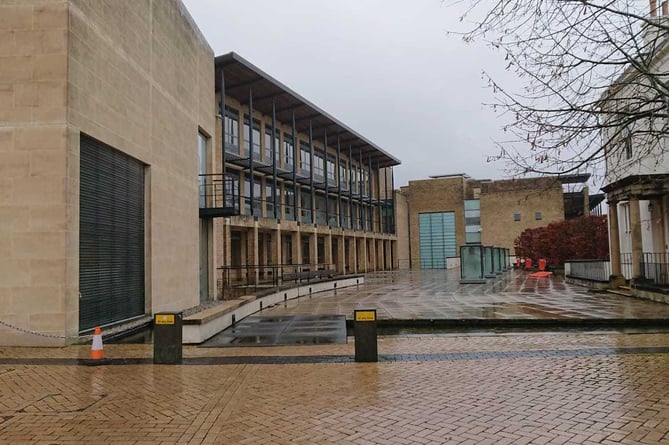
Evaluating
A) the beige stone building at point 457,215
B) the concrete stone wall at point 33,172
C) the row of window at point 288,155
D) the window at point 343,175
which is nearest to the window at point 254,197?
the row of window at point 288,155

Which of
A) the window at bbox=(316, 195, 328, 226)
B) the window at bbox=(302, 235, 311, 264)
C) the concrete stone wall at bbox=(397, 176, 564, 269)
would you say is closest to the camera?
the window at bbox=(302, 235, 311, 264)

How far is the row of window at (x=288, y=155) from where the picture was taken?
33969 mm

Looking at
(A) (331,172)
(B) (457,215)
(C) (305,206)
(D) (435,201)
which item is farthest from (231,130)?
(B) (457,215)

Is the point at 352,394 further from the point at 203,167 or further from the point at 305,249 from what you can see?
the point at 305,249

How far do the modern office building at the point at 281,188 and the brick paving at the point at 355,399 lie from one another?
1212cm

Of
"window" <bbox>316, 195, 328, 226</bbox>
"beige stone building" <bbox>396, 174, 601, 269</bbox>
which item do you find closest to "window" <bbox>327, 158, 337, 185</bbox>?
"window" <bbox>316, 195, 328, 226</bbox>

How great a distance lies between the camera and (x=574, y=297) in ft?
64.6

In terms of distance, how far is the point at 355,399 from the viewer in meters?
6.31

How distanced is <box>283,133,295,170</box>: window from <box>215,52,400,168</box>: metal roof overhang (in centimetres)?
125

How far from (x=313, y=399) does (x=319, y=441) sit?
4.75 ft

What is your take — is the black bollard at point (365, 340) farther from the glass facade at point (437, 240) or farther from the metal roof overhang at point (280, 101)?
the glass facade at point (437, 240)

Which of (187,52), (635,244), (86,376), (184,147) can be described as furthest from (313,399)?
(635,244)

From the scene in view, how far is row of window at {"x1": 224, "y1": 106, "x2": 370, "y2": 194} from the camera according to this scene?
3397 cm

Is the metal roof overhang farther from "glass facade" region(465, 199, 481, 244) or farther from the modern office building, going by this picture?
"glass facade" region(465, 199, 481, 244)
